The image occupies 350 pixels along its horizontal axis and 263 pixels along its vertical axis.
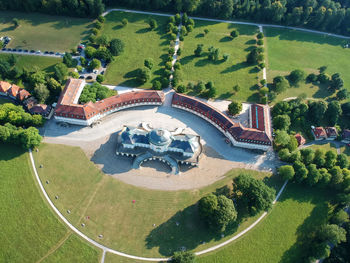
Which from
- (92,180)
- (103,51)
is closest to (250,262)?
(92,180)

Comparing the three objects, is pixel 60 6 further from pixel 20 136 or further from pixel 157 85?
pixel 20 136

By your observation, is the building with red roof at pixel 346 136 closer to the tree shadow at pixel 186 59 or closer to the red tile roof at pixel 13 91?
the tree shadow at pixel 186 59

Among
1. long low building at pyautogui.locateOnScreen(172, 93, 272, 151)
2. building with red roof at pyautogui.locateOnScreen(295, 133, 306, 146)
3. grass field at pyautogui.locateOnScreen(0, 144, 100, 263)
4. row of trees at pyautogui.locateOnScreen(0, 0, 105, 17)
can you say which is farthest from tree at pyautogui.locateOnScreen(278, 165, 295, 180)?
row of trees at pyautogui.locateOnScreen(0, 0, 105, 17)

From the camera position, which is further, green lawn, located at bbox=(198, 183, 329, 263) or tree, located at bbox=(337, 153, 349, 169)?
tree, located at bbox=(337, 153, 349, 169)

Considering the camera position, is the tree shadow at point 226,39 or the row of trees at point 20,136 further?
the tree shadow at point 226,39

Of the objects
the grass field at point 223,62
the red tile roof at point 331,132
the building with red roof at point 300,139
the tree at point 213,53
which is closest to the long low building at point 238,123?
the building with red roof at point 300,139

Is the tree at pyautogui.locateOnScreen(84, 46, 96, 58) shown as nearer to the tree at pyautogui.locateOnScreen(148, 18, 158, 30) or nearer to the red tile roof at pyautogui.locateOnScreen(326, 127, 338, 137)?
the tree at pyautogui.locateOnScreen(148, 18, 158, 30)
